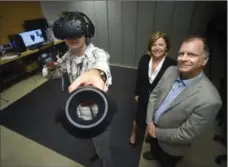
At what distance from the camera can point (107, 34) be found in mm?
4070

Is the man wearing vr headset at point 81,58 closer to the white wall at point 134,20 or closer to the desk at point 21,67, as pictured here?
the desk at point 21,67

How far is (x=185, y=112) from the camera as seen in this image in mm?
1042

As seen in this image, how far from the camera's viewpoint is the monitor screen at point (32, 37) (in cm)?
342

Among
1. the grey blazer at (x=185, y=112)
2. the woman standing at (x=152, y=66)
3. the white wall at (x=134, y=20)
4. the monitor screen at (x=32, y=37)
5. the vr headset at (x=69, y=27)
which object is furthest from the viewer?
the monitor screen at (x=32, y=37)

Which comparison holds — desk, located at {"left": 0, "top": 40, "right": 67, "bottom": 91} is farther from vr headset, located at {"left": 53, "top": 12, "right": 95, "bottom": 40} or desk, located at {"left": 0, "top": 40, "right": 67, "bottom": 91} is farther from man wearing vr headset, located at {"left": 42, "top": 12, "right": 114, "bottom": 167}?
vr headset, located at {"left": 53, "top": 12, "right": 95, "bottom": 40}

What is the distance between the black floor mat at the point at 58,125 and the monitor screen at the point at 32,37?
977mm

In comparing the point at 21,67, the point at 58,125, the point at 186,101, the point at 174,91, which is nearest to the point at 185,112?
the point at 186,101

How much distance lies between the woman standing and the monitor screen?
2.85 m

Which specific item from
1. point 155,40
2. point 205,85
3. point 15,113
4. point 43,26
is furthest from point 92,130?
point 43,26

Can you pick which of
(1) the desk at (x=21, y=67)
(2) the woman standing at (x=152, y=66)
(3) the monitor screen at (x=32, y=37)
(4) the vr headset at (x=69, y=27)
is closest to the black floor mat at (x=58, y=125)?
(2) the woman standing at (x=152, y=66)

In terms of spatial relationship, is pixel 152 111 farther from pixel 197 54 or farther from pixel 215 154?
pixel 215 154

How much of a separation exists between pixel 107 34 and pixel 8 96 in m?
2.51

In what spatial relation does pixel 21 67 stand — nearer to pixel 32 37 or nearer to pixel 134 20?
pixel 32 37

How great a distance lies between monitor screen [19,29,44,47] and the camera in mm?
3425
